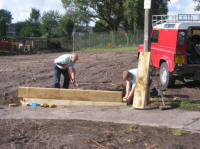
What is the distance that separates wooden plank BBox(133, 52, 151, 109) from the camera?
699 cm

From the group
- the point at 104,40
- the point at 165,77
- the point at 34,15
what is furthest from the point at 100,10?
the point at 34,15

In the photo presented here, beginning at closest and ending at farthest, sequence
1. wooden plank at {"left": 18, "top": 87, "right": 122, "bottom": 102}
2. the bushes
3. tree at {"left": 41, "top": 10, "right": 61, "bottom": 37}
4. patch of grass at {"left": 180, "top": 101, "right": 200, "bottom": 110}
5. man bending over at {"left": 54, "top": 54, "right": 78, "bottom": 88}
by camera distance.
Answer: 1. patch of grass at {"left": 180, "top": 101, "right": 200, "bottom": 110}
2. wooden plank at {"left": 18, "top": 87, "right": 122, "bottom": 102}
3. man bending over at {"left": 54, "top": 54, "right": 78, "bottom": 88}
4. the bushes
5. tree at {"left": 41, "top": 10, "right": 61, "bottom": 37}

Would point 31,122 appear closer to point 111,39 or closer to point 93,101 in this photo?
point 93,101

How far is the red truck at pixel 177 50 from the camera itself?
28.0 feet

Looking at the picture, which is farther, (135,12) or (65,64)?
(135,12)

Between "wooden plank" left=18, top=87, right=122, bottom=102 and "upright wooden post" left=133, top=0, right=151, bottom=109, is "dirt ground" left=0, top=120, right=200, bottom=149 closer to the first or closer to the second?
"upright wooden post" left=133, top=0, right=151, bottom=109

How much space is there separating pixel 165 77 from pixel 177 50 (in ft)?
4.08

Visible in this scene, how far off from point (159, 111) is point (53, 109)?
2749mm

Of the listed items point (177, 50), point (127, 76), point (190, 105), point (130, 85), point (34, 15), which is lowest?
point (190, 105)

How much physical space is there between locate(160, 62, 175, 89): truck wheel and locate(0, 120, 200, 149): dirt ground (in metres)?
4.01

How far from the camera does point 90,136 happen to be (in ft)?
15.5

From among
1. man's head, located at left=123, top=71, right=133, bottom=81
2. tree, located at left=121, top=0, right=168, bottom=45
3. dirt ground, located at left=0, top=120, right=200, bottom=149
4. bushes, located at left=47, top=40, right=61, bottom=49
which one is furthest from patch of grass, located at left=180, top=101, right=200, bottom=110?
bushes, located at left=47, top=40, right=61, bottom=49

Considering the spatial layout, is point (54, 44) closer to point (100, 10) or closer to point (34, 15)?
point (100, 10)

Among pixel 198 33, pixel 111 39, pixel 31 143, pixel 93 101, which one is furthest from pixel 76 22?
pixel 31 143
